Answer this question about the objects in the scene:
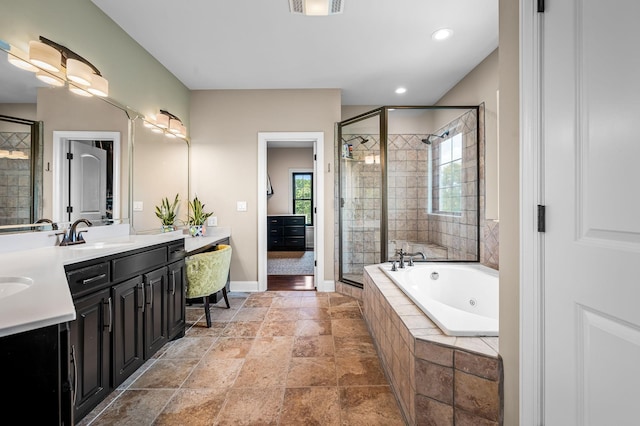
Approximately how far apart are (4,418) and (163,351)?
5.43ft

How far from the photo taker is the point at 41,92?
5.59 ft

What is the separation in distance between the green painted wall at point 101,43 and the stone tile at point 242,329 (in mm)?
2235

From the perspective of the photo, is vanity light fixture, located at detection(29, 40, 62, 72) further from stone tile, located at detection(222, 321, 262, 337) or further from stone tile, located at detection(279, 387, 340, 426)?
stone tile, located at detection(279, 387, 340, 426)

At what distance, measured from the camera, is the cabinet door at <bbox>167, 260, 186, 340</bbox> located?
2.15 metres

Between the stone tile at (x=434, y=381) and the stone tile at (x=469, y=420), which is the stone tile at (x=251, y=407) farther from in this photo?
the stone tile at (x=469, y=420)

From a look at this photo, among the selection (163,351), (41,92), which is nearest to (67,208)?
(41,92)

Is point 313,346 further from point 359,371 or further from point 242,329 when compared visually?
point 242,329

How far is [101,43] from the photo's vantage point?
7.30ft

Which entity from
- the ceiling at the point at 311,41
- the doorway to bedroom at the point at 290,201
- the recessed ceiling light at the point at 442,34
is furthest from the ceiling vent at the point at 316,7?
the doorway to bedroom at the point at 290,201

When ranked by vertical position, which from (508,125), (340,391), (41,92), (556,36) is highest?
(41,92)

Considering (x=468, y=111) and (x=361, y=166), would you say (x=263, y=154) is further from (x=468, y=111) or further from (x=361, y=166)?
(x=468, y=111)

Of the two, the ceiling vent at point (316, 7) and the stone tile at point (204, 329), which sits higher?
the ceiling vent at point (316, 7)

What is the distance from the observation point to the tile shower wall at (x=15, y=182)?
1.53 m

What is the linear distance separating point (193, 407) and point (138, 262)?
936 mm
